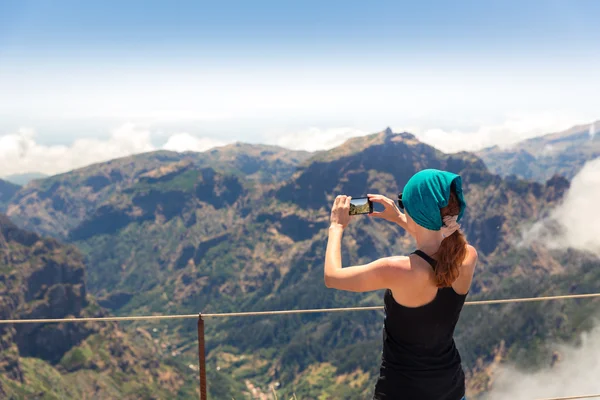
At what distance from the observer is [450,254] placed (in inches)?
185

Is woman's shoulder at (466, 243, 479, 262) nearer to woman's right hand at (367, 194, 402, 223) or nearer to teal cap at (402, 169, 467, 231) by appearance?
teal cap at (402, 169, 467, 231)

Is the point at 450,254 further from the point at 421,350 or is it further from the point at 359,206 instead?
the point at 359,206

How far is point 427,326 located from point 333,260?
1044 mm

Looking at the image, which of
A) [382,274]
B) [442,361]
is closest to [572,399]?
[442,361]

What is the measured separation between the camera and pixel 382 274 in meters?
4.47

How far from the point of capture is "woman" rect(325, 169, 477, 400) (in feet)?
14.9

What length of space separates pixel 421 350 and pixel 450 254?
3.15ft

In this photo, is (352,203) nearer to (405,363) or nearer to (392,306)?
(392,306)

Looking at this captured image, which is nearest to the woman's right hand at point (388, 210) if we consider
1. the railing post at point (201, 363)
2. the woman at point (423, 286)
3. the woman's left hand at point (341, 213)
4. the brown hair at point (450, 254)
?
the woman's left hand at point (341, 213)

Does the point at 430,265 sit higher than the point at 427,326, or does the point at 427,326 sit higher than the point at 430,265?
the point at 430,265

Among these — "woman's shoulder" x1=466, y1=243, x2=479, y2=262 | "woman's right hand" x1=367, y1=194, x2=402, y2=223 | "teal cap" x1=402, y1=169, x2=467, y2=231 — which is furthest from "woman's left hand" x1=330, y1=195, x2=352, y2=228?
"woman's shoulder" x1=466, y1=243, x2=479, y2=262

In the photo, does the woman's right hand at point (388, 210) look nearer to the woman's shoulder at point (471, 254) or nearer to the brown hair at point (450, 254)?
the woman's shoulder at point (471, 254)

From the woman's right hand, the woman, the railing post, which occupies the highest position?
the woman's right hand

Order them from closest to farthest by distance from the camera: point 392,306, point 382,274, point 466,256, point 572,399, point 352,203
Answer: point 382,274 < point 392,306 < point 466,256 < point 352,203 < point 572,399
